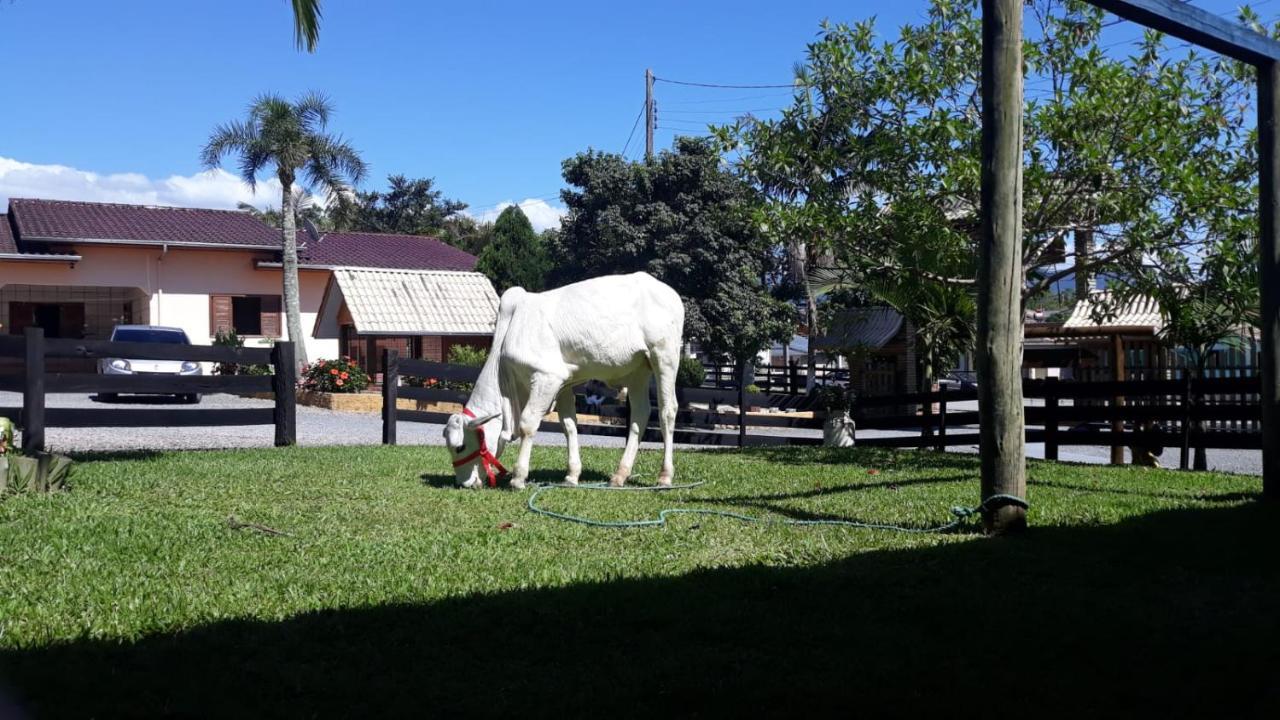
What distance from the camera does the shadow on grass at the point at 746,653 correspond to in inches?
144

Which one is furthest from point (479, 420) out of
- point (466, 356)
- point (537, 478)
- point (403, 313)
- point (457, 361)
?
point (403, 313)

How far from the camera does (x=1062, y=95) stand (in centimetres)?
1138

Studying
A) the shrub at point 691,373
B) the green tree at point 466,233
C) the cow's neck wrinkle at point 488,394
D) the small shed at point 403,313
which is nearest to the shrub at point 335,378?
the small shed at point 403,313

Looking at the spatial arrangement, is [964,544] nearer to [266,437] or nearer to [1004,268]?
[1004,268]

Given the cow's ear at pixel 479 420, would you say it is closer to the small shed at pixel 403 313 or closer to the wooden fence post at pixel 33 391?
the wooden fence post at pixel 33 391

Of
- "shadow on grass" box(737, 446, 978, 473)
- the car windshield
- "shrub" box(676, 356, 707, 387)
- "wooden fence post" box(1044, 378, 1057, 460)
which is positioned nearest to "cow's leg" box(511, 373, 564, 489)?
"shadow on grass" box(737, 446, 978, 473)

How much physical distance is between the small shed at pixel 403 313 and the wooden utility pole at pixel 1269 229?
24.8 m

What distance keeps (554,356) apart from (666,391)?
1237mm

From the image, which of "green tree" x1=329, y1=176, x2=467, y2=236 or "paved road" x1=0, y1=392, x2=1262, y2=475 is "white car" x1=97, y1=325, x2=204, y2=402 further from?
"green tree" x1=329, y1=176, x2=467, y2=236

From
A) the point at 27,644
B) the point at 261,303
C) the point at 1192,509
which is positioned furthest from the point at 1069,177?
the point at 261,303

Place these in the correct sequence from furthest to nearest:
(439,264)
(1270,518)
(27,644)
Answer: (439,264) < (1270,518) < (27,644)

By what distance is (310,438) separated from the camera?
56.3 ft

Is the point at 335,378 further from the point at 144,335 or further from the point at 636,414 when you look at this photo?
the point at 636,414

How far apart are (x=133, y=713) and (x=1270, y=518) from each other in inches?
284
